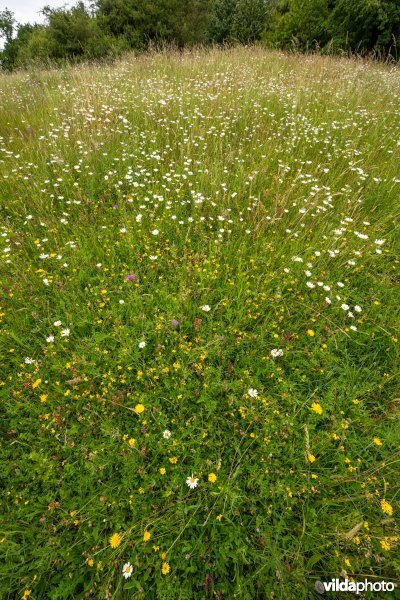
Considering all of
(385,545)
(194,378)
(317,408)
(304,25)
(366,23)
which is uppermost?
(304,25)

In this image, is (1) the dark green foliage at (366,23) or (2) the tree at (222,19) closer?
(1) the dark green foliage at (366,23)

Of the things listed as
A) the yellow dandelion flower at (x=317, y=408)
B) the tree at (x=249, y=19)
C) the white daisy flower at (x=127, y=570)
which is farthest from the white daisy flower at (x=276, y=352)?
the tree at (x=249, y=19)

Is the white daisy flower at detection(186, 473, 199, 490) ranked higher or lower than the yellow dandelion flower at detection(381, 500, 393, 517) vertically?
Answer: higher

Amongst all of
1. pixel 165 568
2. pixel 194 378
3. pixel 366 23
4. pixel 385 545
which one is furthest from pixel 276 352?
pixel 366 23

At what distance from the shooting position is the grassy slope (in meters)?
1.61

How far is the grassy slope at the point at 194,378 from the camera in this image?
161 centimetres

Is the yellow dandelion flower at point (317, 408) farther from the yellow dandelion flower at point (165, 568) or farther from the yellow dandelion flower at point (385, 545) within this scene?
the yellow dandelion flower at point (165, 568)

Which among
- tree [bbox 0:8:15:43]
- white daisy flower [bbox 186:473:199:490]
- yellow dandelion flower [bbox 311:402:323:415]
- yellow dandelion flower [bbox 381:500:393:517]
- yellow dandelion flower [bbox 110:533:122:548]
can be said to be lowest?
yellow dandelion flower [bbox 381:500:393:517]

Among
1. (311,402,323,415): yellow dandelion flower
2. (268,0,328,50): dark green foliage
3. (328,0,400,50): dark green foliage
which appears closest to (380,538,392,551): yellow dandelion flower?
(311,402,323,415): yellow dandelion flower

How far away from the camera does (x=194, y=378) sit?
2.22 metres

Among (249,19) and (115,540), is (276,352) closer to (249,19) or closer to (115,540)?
(115,540)

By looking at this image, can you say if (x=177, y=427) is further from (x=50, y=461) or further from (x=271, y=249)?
(x=271, y=249)

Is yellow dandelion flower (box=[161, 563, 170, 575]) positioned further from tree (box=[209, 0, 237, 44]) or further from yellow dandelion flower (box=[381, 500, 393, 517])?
tree (box=[209, 0, 237, 44])

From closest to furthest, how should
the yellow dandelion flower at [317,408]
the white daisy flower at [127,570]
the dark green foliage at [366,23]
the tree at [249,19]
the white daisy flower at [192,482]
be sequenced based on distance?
the white daisy flower at [127,570] → the white daisy flower at [192,482] → the yellow dandelion flower at [317,408] → the dark green foliage at [366,23] → the tree at [249,19]
